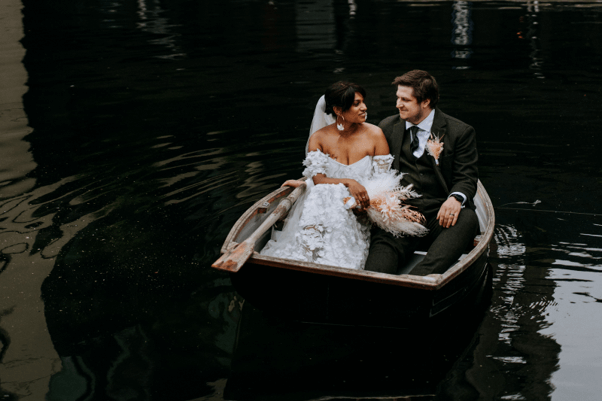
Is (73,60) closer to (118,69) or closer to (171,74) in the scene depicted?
(118,69)

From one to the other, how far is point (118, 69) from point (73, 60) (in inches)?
81.4

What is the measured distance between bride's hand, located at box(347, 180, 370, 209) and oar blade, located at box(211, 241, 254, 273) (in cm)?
97

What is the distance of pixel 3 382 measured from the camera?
11.7 ft

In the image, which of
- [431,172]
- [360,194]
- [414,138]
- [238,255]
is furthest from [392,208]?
[238,255]

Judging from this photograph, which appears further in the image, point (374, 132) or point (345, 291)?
point (374, 132)

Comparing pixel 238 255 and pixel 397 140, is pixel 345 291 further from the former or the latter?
pixel 397 140

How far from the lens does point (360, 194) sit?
4207 mm

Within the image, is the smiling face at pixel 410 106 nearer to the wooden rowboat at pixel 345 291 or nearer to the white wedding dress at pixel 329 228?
the white wedding dress at pixel 329 228

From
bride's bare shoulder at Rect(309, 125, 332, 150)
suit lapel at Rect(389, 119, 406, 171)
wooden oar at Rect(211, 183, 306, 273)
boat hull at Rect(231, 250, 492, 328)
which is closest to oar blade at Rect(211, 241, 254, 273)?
wooden oar at Rect(211, 183, 306, 273)

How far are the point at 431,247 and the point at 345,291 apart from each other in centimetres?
80

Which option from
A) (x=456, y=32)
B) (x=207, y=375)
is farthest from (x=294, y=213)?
(x=456, y=32)

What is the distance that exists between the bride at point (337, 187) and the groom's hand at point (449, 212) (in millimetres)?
491

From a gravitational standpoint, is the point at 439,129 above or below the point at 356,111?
below

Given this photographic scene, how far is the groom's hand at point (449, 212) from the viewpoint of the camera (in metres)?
4.13
